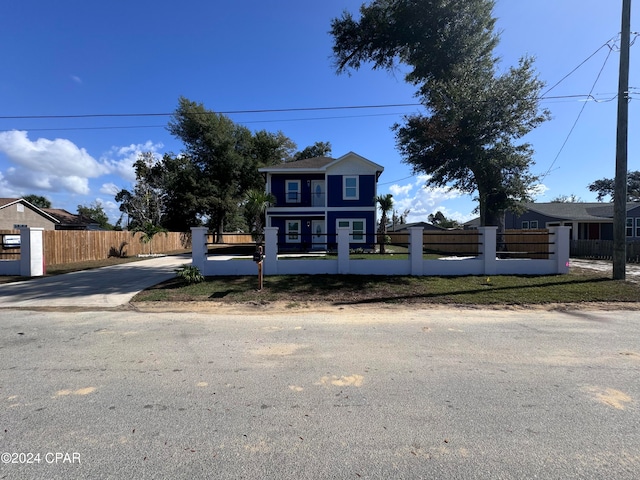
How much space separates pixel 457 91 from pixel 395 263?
27.8 feet

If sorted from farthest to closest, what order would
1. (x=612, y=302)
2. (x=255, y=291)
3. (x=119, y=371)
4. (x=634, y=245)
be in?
(x=634, y=245)
(x=255, y=291)
(x=612, y=302)
(x=119, y=371)

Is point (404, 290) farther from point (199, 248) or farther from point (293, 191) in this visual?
point (293, 191)

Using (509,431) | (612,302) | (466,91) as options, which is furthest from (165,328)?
(466,91)

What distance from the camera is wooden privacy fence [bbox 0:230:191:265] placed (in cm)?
1783

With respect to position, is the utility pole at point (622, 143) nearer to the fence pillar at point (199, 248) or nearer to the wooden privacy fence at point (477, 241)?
the wooden privacy fence at point (477, 241)

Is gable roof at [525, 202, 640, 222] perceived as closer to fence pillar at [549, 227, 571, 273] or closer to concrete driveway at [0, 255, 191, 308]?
fence pillar at [549, 227, 571, 273]

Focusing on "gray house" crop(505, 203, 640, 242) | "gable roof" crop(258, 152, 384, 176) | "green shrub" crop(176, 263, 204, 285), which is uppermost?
"gable roof" crop(258, 152, 384, 176)

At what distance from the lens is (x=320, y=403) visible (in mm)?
3354

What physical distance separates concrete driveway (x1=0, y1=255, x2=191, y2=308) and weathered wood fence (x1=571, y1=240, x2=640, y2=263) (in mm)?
25224

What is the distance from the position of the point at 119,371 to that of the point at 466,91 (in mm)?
16074

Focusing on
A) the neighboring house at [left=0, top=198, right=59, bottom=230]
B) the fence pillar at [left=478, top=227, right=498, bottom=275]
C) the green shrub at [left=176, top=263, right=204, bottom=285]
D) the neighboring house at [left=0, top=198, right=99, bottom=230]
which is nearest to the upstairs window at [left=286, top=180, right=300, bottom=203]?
the green shrub at [left=176, top=263, right=204, bottom=285]

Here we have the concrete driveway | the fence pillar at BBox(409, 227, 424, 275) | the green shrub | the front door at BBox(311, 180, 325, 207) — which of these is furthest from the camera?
the front door at BBox(311, 180, 325, 207)

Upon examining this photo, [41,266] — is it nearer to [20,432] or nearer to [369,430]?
[20,432]

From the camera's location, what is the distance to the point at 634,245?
786 inches
